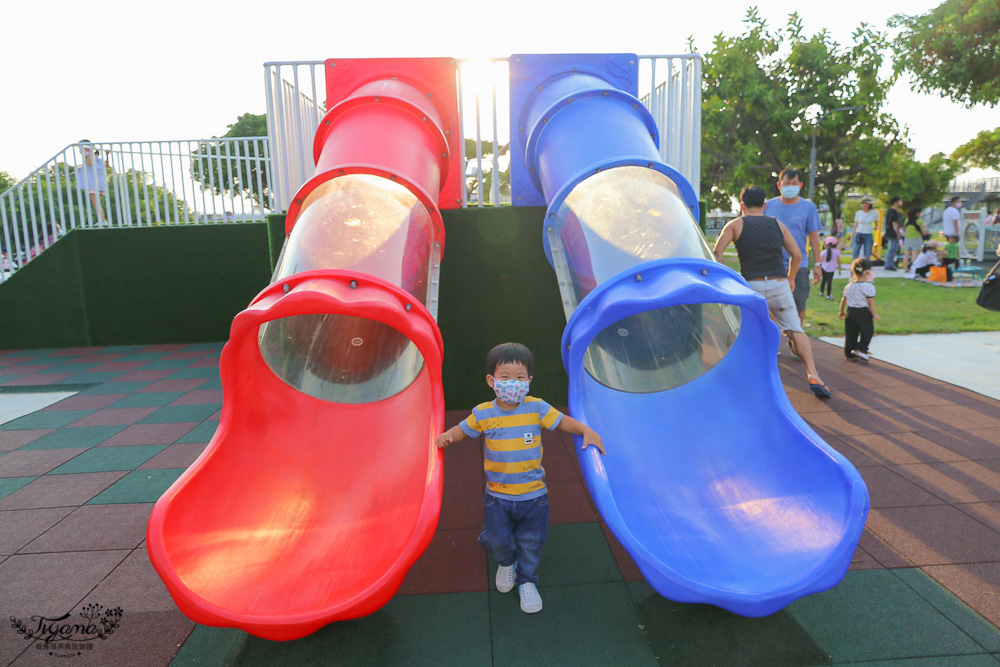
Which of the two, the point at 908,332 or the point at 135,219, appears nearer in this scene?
the point at 908,332

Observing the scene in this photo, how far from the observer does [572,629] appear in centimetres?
257

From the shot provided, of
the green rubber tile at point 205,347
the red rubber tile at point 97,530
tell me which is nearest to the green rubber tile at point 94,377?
the green rubber tile at point 205,347

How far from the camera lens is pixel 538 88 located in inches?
190

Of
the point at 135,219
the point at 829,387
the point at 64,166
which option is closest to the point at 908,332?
the point at 829,387

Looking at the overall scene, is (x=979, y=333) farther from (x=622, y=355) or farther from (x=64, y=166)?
(x=64, y=166)

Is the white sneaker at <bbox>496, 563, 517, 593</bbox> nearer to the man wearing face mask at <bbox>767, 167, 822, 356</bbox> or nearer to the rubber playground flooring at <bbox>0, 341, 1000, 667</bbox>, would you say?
the rubber playground flooring at <bbox>0, 341, 1000, 667</bbox>

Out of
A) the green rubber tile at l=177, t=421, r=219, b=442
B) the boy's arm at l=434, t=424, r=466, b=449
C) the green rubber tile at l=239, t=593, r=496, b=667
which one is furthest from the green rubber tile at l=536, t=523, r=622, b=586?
the green rubber tile at l=177, t=421, r=219, b=442

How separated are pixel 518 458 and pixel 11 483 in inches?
148

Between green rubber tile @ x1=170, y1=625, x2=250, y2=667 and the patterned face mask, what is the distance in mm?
1490

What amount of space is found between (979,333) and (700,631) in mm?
8160

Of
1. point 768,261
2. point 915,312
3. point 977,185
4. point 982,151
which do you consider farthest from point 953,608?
point 977,185

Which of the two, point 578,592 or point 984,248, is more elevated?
point 984,248

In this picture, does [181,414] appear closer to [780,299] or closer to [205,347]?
[205,347]

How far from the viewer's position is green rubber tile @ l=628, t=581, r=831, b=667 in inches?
92.8
